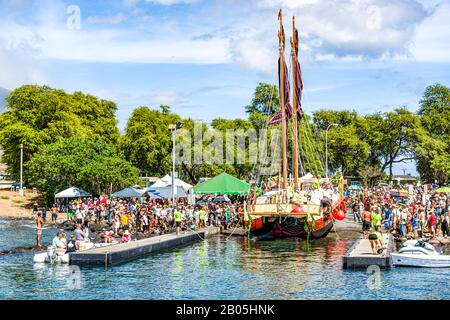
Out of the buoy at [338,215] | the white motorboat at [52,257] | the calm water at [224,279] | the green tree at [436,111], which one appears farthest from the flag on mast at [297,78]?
the green tree at [436,111]

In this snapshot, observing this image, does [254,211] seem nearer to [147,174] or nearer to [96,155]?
[96,155]

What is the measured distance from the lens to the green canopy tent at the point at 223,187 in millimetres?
50406

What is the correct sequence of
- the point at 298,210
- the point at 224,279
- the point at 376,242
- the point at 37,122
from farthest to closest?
the point at 37,122 → the point at 298,210 → the point at 376,242 → the point at 224,279

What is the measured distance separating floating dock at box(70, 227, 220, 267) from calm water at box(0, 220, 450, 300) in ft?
2.11

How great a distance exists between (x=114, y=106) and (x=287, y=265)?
238ft

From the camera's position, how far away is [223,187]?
5069 centimetres

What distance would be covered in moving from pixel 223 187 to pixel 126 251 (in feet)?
67.1

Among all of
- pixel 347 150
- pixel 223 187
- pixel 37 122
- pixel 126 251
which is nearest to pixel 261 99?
pixel 347 150

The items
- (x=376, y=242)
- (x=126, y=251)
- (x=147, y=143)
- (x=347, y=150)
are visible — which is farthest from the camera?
(x=347, y=150)

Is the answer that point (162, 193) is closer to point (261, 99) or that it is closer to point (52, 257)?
point (52, 257)

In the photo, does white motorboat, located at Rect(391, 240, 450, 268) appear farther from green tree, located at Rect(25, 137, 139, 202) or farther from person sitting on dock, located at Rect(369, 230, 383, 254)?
green tree, located at Rect(25, 137, 139, 202)

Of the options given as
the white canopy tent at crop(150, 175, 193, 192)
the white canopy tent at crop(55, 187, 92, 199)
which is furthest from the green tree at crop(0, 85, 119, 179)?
the white canopy tent at crop(150, 175, 193, 192)

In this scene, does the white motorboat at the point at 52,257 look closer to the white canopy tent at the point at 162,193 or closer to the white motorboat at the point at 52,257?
the white motorboat at the point at 52,257

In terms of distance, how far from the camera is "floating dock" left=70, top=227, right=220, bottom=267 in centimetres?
2884
